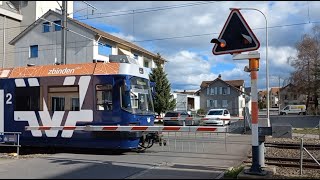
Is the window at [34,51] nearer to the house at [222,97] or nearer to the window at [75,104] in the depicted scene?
the window at [75,104]

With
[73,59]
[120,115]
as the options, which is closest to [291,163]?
[120,115]

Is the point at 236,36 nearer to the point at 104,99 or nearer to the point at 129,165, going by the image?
the point at 129,165

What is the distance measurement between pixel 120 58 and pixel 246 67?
19.5 ft

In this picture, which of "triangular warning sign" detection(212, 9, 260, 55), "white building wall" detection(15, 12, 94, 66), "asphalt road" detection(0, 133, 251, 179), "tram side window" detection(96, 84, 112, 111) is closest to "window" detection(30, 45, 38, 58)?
"white building wall" detection(15, 12, 94, 66)

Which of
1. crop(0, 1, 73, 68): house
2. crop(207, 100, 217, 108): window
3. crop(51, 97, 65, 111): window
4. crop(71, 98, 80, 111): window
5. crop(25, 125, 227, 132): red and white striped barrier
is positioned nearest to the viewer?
crop(25, 125, 227, 132): red and white striped barrier

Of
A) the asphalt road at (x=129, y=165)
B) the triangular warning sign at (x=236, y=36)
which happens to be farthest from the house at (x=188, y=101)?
the triangular warning sign at (x=236, y=36)

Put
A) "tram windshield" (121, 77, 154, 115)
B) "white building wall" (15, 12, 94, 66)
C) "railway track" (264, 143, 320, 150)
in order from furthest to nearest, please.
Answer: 1. "white building wall" (15, 12, 94, 66)
2. "railway track" (264, 143, 320, 150)
3. "tram windshield" (121, 77, 154, 115)

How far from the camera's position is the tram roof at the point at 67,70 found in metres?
14.2

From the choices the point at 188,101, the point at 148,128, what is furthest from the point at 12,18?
the point at 188,101

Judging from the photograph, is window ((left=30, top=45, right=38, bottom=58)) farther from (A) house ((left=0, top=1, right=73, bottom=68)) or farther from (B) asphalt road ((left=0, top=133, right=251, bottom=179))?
(B) asphalt road ((left=0, top=133, right=251, bottom=179))

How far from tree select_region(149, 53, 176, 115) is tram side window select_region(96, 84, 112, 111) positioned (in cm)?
3132

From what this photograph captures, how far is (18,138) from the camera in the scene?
1465cm

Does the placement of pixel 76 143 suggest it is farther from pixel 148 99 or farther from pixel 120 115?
pixel 148 99

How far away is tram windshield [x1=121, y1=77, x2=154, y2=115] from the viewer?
13.8 m
